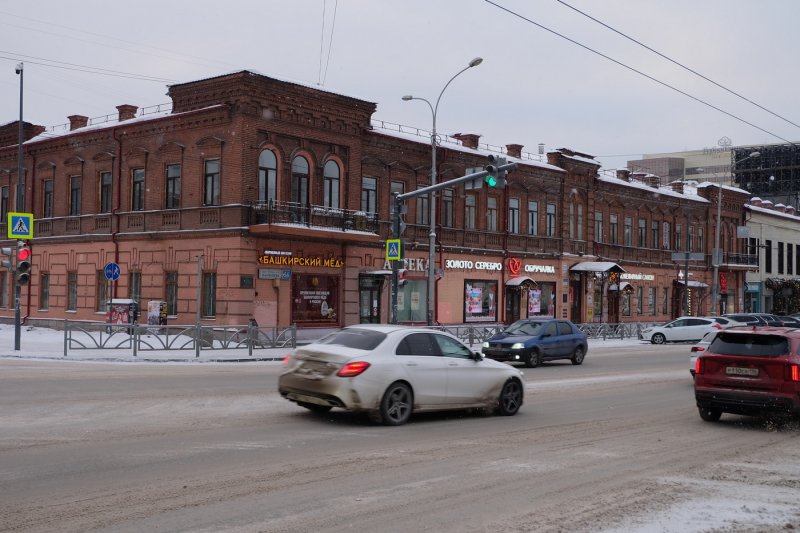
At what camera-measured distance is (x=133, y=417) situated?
12.8 m

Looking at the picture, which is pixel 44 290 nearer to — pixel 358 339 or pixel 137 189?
pixel 137 189

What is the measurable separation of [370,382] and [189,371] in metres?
10.7

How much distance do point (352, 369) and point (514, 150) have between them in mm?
37276

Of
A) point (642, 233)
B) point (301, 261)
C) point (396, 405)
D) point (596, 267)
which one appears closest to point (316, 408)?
point (396, 405)

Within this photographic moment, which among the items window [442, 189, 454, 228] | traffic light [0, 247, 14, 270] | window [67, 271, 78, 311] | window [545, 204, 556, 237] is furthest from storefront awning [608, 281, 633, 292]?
traffic light [0, 247, 14, 270]

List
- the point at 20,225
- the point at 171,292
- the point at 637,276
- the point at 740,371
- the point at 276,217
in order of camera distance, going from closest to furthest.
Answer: the point at 740,371, the point at 20,225, the point at 276,217, the point at 171,292, the point at 637,276

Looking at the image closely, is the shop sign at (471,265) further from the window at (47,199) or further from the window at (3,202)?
the window at (3,202)

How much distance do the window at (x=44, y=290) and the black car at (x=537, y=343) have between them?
24.7m

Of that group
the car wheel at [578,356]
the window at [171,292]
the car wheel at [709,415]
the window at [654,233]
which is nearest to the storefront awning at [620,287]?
the window at [654,233]

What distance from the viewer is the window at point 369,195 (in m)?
37.5

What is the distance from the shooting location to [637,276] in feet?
183

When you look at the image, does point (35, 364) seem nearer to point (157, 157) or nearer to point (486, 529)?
point (157, 157)

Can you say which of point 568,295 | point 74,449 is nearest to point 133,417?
point 74,449

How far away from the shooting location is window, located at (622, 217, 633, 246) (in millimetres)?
54781
